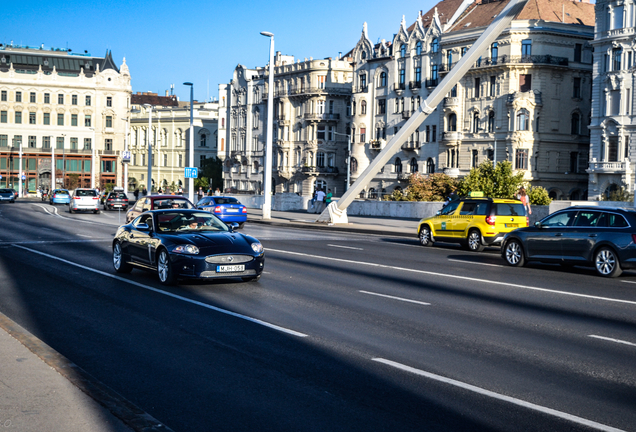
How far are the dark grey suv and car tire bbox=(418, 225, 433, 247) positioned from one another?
6.70 metres

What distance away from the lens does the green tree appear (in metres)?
43.0

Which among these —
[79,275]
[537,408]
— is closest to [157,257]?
[79,275]

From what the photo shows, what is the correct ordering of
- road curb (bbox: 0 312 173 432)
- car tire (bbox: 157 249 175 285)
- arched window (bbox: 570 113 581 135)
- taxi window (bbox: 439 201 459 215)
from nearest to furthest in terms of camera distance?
road curb (bbox: 0 312 173 432)
car tire (bbox: 157 249 175 285)
taxi window (bbox: 439 201 459 215)
arched window (bbox: 570 113 581 135)

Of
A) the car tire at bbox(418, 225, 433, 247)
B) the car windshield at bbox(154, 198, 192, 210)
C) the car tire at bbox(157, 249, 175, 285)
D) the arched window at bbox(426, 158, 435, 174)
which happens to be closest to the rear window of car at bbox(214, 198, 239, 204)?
the car windshield at bbox(154, 198, 192, 210)

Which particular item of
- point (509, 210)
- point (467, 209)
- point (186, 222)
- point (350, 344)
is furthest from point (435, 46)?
point (350, 344)

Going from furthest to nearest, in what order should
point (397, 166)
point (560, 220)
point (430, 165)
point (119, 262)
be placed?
point (397, 166)
point (430, 165)
point (560, 220)
point (119, 262)

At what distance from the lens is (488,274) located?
1675cm

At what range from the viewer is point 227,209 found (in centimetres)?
3488

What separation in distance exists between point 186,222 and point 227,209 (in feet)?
65.9

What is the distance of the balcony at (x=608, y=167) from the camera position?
59688mm

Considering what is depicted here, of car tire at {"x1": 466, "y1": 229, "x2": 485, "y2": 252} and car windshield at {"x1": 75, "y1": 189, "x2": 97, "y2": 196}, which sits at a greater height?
car windshield at {"x1": 75, "y1": 189, "x2": 97, "y2": 196}

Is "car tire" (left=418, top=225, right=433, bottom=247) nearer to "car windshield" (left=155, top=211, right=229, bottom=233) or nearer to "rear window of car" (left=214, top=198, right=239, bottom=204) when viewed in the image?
"car windshield" (left=155, top=211, right=229, bottom=233)

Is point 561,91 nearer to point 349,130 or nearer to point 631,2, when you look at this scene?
point 631,2

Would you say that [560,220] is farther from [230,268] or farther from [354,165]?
[354,165]
